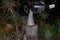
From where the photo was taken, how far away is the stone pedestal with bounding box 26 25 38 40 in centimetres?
129

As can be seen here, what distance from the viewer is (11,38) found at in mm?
1350

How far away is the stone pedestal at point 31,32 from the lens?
1.29m

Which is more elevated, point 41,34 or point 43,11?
point 43,11

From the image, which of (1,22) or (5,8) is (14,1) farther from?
(1,22)

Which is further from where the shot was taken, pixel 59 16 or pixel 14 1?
pixel 59 16

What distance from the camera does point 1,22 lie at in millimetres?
1410

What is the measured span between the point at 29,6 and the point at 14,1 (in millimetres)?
159

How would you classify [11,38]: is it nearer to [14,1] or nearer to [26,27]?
[26,27]

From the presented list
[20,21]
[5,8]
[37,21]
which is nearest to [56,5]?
[37,21]

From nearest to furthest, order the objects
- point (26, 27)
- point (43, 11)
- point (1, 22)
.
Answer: point (26, 27), point (1, 22), point (43, 11)

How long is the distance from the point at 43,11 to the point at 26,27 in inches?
12.1

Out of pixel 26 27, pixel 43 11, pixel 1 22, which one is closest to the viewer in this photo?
pixel 26 27

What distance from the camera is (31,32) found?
1306mm

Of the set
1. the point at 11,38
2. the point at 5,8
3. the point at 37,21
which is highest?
the point at 5,8
